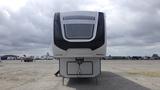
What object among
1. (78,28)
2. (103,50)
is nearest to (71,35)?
(78,28)

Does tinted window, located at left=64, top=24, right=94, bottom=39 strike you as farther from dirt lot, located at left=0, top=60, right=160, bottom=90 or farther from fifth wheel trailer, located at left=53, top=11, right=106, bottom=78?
dirt lot, located at left=0, top=60, right=160, bottom=90

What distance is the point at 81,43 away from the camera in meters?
17.8

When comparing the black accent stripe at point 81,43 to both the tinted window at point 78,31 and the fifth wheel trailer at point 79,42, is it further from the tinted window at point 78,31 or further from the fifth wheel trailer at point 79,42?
the tinted window at point 78,31

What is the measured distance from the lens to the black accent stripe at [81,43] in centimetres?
1781

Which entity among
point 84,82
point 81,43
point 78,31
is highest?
point 78,31

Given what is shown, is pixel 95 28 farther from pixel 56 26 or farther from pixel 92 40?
pixel 56 26

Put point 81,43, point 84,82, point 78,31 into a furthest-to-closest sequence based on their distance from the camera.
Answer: point 84,82, point 78,31, point 81,43

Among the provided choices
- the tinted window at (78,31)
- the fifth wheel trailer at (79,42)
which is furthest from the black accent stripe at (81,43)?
the tinted window at (78,31)

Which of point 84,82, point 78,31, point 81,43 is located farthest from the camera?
point 84,82

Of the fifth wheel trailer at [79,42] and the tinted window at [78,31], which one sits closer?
the fifth wheel trailer at [79,42]

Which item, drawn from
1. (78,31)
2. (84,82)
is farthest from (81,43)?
(84,82)

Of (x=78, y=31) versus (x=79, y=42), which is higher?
(x=78, y=31)

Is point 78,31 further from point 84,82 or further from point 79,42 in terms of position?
point 84,82

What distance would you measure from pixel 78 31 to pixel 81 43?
0.86 meters
